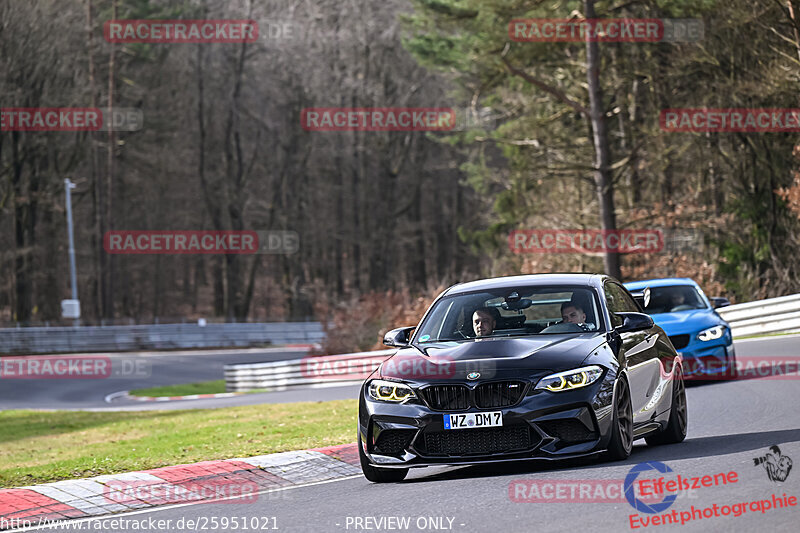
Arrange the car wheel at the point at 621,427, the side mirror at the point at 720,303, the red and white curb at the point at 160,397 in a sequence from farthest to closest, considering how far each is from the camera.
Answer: the red and white curb at the point at 160,397
the side mirror at the point at 720,303
the car wheel at the point at 621,427

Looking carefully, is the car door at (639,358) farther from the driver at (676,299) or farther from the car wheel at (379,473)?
the driver at (676,299)

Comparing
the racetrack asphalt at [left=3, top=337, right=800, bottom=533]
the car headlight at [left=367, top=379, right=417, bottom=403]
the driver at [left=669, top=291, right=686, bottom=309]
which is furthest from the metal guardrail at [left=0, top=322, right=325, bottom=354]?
the car headlight at [left=367, top=379, right=417, bottom=403]

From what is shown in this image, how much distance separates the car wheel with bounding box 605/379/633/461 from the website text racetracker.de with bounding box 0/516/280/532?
261 cm

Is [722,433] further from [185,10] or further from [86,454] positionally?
[185,10]

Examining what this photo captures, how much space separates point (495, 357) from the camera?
8883 mm

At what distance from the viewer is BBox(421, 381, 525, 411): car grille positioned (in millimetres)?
8609

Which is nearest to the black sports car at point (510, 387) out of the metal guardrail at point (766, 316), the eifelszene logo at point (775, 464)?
the eifelszene logo at point (775, 464)

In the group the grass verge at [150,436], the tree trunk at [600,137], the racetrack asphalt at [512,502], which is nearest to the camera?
the racetrack asphalt at [512,502]

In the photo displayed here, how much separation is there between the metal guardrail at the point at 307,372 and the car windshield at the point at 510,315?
1703 cm

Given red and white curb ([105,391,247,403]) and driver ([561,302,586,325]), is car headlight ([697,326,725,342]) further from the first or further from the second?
red and white curb ([105,391,247,403])

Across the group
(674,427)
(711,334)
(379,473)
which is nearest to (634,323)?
(674,427)

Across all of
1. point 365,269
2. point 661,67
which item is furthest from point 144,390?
point 365,269

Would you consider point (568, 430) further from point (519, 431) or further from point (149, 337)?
point (149, 337)

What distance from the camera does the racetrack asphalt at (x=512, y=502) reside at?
23.1 ft
